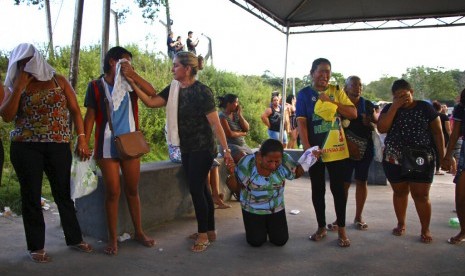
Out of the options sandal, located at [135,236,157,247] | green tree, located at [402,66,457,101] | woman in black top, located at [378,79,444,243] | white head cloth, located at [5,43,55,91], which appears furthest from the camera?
green tree, located at [402,66,457,101]

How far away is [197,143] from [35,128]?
136 cm

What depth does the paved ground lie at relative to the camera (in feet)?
11.5

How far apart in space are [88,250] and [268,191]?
5.69 ft

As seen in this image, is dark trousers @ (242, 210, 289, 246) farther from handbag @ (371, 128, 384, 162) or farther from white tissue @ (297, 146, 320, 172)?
handbag @ (371, 128, 384, 162)

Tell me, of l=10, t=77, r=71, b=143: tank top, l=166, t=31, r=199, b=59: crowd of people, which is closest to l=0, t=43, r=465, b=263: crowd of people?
l=10, t=77, r=71, b=143: tank top

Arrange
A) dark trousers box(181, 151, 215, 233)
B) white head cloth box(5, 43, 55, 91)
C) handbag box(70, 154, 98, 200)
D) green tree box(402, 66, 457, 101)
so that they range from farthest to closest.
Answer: green tree box(402, 66, 457, 101), dark trousers box(181, 151, 215, 233), handbag box(70, 154, 98, 200), white head cloth box(5, 43, 55, 91)

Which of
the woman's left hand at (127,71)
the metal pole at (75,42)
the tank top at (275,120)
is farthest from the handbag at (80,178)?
the tank top at (275,120)

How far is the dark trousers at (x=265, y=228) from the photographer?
164 inches

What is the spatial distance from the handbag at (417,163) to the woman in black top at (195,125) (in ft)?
5.52

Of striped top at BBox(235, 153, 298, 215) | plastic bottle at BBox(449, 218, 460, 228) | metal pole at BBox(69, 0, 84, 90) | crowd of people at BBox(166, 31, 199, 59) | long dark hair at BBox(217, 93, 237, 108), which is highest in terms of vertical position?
crowd of people at BBox(166, 31, 199, 59)

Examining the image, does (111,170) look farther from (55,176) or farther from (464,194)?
(464,194)

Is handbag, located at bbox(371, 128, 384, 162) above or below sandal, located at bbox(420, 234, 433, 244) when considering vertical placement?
above

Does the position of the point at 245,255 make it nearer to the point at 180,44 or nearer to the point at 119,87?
the point at 119,87

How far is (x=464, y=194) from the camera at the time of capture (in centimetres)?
405
